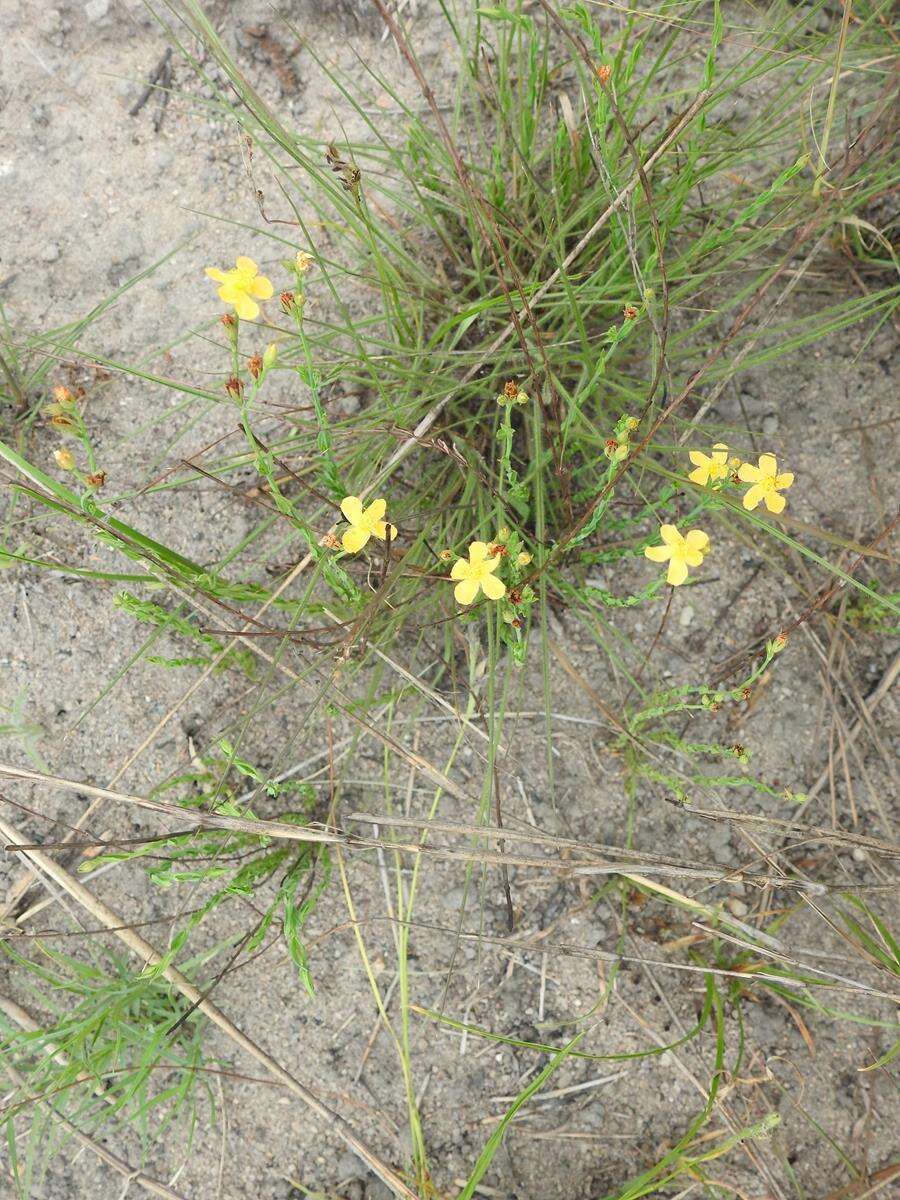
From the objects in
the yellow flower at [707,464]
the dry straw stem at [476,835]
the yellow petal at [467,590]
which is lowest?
the dry straw stem at [476,835]

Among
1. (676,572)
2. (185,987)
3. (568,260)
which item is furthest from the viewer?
(185,987)

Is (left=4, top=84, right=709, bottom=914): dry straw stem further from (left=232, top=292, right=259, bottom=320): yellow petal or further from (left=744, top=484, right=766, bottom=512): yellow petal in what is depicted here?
(left=744, top=484, right=766, bottom=512): yellow petal

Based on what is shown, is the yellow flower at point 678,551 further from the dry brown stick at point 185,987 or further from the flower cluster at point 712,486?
the dry brown stick at point 185,987

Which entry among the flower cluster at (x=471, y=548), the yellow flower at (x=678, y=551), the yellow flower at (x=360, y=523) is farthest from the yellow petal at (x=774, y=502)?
the yellow flower at (x=360, y=523)

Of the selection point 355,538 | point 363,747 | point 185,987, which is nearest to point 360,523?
point 355,538

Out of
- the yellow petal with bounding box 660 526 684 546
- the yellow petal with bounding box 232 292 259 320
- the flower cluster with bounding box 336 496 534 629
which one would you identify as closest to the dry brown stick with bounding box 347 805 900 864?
the flower cluster with bounding box 336 496 534 629

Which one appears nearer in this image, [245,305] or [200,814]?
[245,305]

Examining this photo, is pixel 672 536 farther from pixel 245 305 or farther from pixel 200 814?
pixel 200 814

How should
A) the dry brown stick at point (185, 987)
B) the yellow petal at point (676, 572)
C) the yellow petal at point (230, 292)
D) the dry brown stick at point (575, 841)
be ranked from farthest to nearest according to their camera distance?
the dry brown stick at point (185, 987) < the dry brown stick at point (575, 841) < the yellow petal at point (676, 572) < the yellow petal at point (230, 292)
